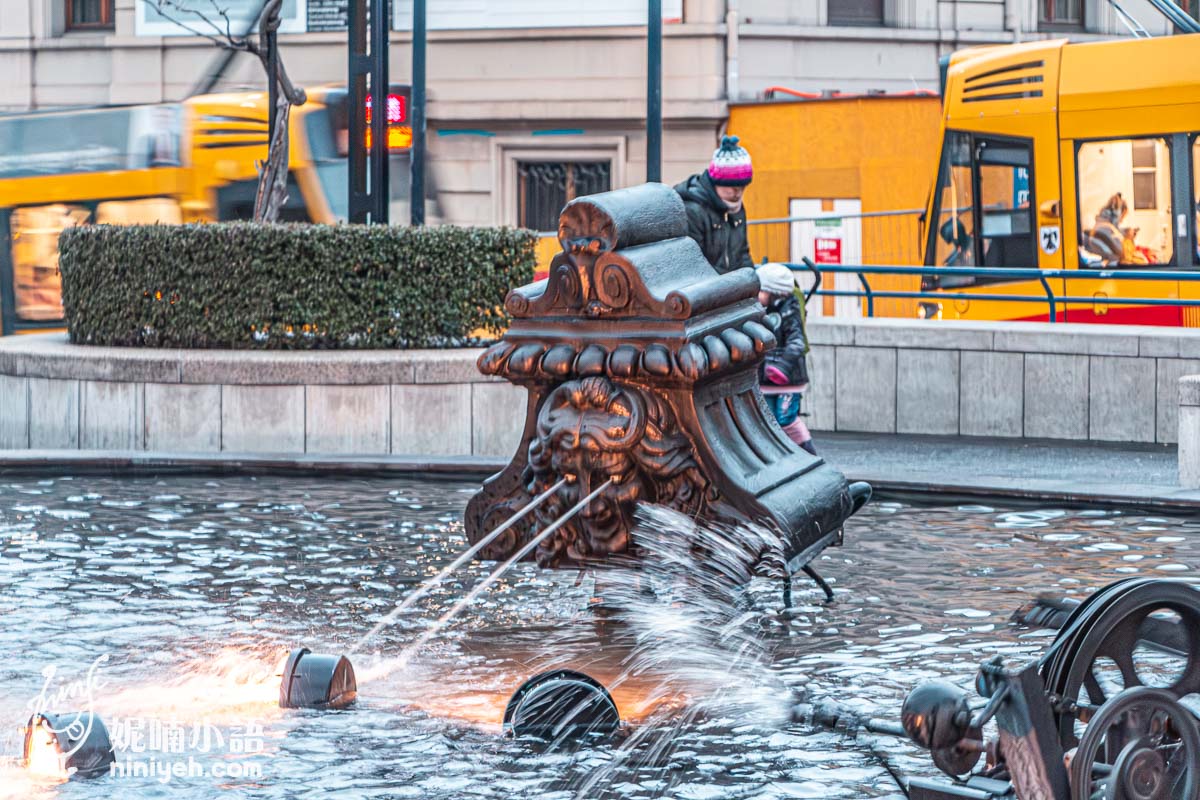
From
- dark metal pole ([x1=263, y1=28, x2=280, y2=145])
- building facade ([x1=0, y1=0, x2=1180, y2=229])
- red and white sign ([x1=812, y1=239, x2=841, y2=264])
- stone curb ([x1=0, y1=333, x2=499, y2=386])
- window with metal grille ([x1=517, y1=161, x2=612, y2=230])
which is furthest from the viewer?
window with metal grille ([x1=517, y1=161, x2=612, y2=230])

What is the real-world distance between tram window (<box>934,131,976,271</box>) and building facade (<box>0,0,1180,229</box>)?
831 centimetres

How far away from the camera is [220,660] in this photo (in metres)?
6.45

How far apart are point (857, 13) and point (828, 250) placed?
17.2 ft

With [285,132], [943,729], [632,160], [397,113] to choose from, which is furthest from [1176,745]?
[632,160]

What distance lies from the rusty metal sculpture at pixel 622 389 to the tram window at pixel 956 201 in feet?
42.8

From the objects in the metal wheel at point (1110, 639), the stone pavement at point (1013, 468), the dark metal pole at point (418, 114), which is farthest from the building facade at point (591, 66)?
the metal wheel at point (1110, 639)

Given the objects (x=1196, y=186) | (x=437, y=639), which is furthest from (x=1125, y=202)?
(x=437, y=639)

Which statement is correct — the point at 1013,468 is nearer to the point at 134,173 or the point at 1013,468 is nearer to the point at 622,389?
the point at 622,389

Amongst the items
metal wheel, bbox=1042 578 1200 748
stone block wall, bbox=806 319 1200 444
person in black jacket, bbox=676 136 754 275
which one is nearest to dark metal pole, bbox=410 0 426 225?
stone block wall, bbox=806 319 1200 444

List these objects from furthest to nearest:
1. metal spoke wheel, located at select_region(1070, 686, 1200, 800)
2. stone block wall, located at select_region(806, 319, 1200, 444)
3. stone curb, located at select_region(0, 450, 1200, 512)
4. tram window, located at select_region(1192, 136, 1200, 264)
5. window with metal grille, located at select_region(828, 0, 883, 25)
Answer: window with metal grille, located at select_region(828, 0, 883, 25) < tram window, located at select_region(1192, 136, 1200, 264) < stone block wall, located at select_region(806, 319, 1200, 444) < stone curb, located at select_region(0, 450, 1200, 512) < metal spoke wheel, located at select_region(1070, 686, 1200, 800)

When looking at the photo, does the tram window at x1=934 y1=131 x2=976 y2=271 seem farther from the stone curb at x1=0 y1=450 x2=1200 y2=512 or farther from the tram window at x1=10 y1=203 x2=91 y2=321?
the tram window at x1=10 y1=203 x2=91 y2=321

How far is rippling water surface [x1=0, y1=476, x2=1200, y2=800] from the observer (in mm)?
5152

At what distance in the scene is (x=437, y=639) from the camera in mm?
6930

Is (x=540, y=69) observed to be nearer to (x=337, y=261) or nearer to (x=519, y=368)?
(x=337, y=261)
